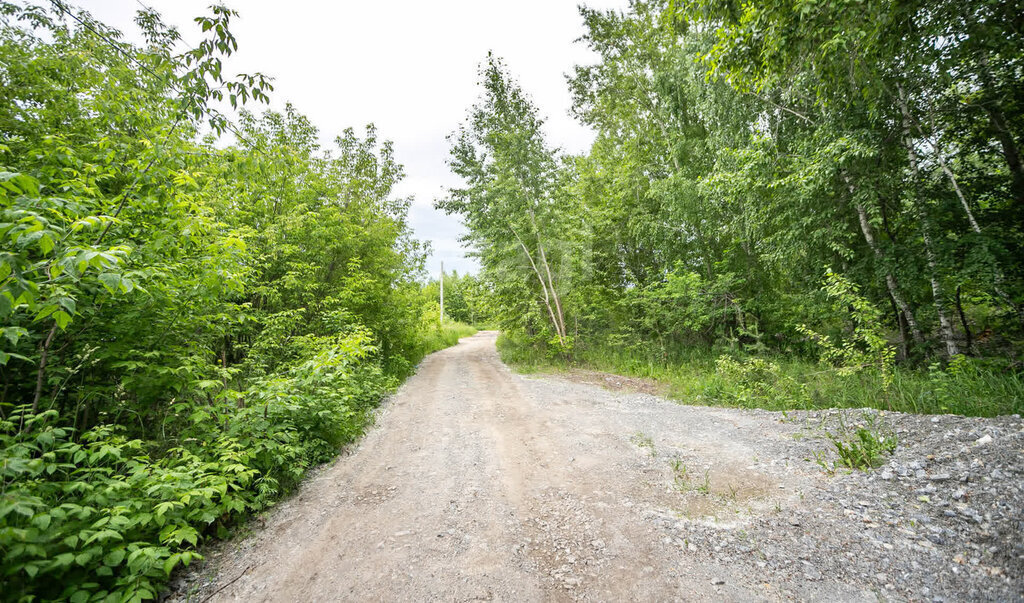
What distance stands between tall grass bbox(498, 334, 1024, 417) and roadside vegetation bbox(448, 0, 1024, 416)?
1.9 inches

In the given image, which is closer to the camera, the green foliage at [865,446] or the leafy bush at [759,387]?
the green foliage at [865,446]

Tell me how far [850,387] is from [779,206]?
4.23m

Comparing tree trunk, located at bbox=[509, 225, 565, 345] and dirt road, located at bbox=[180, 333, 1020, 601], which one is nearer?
dirt road, located at bbox=[180, 333, 1020, 601]

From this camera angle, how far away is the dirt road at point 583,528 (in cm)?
222

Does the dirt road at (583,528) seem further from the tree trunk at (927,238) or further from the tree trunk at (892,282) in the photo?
the tree trunk at (892,282)

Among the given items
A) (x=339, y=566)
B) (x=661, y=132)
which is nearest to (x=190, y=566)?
(x=339, y=566)

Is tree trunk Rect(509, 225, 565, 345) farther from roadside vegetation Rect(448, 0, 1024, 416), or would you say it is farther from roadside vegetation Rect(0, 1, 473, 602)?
roadside vegetation Rect(0, 1, 473, 602)

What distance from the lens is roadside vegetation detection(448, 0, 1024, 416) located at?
4.63 m

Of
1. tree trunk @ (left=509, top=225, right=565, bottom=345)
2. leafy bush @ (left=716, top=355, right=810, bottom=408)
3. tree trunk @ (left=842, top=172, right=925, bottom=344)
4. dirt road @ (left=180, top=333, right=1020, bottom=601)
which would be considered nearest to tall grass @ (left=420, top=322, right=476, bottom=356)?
tree trunk @ (left=509, top=225, right=565, bottom=345)

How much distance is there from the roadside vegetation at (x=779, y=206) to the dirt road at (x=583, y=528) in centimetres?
337

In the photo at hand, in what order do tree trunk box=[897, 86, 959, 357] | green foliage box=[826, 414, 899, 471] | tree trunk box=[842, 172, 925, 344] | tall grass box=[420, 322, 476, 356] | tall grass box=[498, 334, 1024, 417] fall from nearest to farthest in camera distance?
green foliage box=[826, 414, 899, 471] < tall grass box=[498, 334, 1024, 417] < tree trunk box=[897, 86, 959, 357] < tree trunk box=[842, 172, 925, 344] < tall grass box=[420, 322, 476, 356]

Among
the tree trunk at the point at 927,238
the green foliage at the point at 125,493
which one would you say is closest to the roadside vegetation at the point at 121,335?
the green foliage at the point at 125,493

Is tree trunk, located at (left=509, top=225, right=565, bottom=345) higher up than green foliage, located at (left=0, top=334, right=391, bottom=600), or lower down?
higher up

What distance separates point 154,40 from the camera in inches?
123
